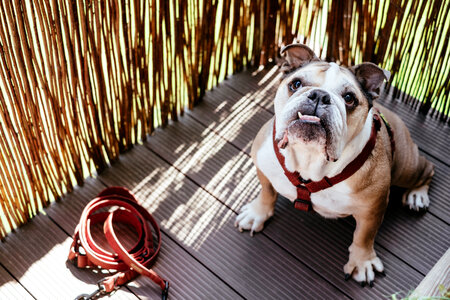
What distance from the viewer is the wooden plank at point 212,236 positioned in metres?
2.66

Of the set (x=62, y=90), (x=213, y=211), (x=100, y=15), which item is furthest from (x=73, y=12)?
(x=213, y=211)

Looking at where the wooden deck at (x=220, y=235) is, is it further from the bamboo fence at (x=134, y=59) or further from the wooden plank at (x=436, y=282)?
the wooden plank at (x=436, y=282)

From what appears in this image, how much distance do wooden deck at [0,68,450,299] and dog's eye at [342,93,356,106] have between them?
977 mm

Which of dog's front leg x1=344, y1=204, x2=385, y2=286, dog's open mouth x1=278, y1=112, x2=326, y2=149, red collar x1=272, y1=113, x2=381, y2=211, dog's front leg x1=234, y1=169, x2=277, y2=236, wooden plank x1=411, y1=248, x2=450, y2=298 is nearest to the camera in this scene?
wooden plank x1=411, y1=248, x2=450, y2=298

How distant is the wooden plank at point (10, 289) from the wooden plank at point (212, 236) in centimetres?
70

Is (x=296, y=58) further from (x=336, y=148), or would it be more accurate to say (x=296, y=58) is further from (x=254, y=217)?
(x=254, y=217)

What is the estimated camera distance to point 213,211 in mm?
2912

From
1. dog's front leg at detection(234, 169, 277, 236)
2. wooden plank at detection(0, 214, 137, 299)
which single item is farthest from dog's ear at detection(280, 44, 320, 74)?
wooden plank at detection(0, 214, 137, 299)

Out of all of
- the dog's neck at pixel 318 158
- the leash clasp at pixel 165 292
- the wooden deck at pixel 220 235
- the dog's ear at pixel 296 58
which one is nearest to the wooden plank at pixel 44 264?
the wooden deck at pixel 220 235

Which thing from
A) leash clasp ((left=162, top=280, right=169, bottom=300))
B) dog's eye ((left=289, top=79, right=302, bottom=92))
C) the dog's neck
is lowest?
leash clasp ((left=162, top=280, right=169, bottom=300))

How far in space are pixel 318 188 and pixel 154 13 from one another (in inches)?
44.8

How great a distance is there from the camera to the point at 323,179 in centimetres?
228

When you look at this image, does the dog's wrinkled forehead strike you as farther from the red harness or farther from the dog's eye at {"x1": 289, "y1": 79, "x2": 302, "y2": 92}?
the red harness

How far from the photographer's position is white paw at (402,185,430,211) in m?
2.90
